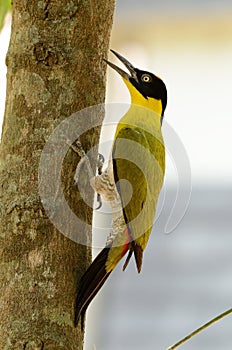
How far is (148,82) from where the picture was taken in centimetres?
240

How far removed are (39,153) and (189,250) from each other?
125 inches

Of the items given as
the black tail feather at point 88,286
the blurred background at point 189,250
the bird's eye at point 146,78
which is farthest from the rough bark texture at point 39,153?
the blurred background at point 189,250

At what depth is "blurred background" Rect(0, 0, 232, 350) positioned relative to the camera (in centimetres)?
462

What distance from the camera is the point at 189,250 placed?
4.75m

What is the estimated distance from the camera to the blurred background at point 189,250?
4.62 metres

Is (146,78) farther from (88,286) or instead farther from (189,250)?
(189,250)

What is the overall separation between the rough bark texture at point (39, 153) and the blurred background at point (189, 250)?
269 cm

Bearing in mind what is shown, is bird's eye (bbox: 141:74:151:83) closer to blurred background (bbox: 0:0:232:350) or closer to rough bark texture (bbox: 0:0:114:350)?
rough bark texture (bbox: 0:0:114:350)

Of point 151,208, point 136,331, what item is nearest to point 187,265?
point 136,331

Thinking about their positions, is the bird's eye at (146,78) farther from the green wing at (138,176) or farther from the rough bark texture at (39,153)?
the rough bark texture at (39,153)

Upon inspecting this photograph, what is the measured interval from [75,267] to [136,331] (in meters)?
3.17

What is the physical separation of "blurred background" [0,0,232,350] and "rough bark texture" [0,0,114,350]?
2.69m

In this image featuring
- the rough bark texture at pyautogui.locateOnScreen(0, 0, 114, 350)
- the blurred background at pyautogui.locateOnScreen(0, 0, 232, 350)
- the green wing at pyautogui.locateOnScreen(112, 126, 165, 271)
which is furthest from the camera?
the blurred background at pyautogui.locateOnScreen(0, 0, 232, 350)

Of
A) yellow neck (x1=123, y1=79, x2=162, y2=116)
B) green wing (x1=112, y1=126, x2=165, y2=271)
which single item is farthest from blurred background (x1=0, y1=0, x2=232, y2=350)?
green wing (x1=112, y1=126, x2=165, y2=271)
